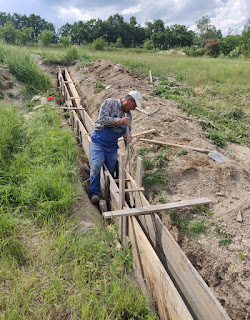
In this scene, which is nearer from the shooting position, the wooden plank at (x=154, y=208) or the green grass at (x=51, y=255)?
the green grass at (x=51, y=255)

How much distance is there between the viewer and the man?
4062 millimetres

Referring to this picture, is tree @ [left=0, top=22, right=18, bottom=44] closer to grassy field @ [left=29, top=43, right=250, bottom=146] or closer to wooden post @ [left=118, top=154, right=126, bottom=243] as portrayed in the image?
grassy field @ [left=29, top=43, right=250, bottom=146]

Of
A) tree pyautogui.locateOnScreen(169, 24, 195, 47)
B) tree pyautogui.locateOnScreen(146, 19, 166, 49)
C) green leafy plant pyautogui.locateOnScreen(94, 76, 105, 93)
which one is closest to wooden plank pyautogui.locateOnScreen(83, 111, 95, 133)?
green leafy plant pyautogui.locateOnScreen(94, 76, 105, 93)

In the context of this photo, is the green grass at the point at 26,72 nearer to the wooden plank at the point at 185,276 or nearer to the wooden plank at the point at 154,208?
the wooden plank at the point at 154,208

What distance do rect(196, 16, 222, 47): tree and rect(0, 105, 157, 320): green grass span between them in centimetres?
6005

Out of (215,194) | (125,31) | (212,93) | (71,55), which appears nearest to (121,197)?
(215,194)

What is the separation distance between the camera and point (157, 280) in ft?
8.25

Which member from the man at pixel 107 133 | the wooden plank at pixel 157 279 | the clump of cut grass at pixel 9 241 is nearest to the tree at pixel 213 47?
the man at pixel 107 133

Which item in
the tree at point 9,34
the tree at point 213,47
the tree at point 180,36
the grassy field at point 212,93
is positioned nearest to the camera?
the grassy field at point 212,93

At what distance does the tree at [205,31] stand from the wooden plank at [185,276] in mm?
60376

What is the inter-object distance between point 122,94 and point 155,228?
5.18 m

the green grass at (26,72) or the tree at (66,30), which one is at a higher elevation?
the tree at (66,30)

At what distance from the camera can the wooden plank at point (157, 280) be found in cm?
218

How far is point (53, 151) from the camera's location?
4.64 m
